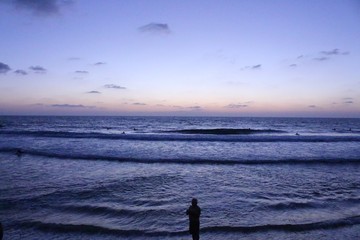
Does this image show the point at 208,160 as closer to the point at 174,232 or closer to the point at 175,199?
the point at 175,199

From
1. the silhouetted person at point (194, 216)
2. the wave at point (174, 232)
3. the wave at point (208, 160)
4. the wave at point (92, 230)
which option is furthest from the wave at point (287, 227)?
the wave at point (208, 160)

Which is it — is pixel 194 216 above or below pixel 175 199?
above

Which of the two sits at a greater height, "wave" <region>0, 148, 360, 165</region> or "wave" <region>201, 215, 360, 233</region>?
"wave" <region>0, 148, 360, 165</region>

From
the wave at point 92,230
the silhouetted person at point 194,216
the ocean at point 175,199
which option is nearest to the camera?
the silhouetted person at point 194,216

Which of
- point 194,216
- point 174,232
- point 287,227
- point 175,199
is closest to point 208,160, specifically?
point 175,199

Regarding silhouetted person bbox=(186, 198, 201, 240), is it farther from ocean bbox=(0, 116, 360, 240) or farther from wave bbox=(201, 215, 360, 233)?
wave bbox=(201, 215, 360, 233)

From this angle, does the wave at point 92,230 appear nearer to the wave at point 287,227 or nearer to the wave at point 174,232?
the wave at point 174,232

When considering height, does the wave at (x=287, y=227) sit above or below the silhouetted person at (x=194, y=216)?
below

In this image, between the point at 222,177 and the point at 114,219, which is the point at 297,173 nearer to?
the point at 222,177

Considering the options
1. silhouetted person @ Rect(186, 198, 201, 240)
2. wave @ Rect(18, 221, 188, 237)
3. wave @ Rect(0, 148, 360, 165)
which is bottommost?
wave @ Rect(18, 221, 188, 237)

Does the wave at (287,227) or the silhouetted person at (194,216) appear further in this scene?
the wave at (287,227)

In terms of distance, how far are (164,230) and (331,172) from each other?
54.3 ft

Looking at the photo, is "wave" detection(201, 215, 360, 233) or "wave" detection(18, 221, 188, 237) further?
"wave" detection(201, 215, 360, 233)

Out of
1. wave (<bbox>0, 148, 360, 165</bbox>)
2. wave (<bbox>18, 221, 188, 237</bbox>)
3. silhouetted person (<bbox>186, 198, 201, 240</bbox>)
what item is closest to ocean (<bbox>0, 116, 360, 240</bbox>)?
wave (<bbox>18, 221, 188, 237</bbox>)
